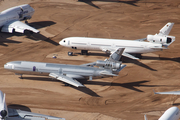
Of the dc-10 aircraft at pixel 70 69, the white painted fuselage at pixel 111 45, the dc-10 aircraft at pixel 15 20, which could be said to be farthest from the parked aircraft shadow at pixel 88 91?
the dc-10 aircraft at pixel 15 20

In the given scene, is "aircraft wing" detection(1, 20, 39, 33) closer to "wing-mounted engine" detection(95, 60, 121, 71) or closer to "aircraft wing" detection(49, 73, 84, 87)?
"aircraft wing" detection(49, 73, 84, 87)

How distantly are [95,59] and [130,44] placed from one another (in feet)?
31.8

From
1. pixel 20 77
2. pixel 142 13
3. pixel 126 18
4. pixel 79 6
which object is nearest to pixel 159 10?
pixel 142 13

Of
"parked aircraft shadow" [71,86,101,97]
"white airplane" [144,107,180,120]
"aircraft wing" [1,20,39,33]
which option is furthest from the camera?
"aircraft wing" [1,20,39,33]

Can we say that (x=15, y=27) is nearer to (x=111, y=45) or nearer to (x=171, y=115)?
(x=111, y=45)

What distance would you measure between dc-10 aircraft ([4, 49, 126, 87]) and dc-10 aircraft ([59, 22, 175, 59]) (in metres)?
9.74

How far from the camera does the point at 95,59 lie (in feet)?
221

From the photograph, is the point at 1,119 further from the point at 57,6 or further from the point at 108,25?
the point at 57,6

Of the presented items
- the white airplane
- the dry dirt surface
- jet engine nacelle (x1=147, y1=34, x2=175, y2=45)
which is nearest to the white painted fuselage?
jet engine nacelle (x1=147, y1=34, x2=175, y2=45)

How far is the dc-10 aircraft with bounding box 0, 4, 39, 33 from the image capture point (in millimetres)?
78094

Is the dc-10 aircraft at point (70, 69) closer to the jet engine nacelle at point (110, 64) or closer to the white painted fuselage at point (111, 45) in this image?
the jet engine nacelle at point (110, 64)

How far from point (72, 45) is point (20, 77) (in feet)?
54.0

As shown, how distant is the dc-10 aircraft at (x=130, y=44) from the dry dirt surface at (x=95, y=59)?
2.88m

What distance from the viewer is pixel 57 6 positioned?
102812mm
